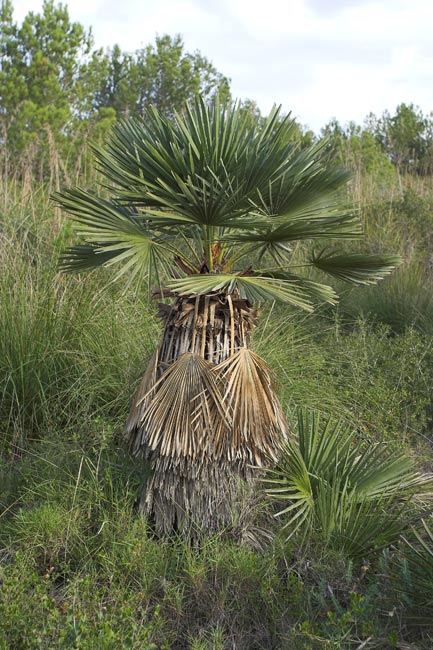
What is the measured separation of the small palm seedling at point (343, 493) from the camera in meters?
3.45

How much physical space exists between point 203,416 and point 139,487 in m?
0.78

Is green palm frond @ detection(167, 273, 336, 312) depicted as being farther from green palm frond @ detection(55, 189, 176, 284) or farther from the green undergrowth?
the green undergrowth

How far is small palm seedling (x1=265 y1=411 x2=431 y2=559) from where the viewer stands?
345cm

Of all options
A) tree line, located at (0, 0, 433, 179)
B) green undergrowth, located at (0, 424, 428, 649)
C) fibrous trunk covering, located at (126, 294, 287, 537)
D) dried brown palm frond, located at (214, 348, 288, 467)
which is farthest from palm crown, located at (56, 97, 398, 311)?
tree line, located at (0, 0, 433, 179)

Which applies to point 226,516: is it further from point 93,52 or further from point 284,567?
point 93,52

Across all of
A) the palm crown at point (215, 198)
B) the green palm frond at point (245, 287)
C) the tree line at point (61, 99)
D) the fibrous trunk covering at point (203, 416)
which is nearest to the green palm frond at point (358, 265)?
the palm crown at point (215, 198)

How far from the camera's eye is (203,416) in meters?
3.36

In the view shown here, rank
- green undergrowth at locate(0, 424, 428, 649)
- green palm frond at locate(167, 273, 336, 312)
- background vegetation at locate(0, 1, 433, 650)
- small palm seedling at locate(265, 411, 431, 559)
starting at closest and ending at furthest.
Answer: green undergrowth at locate(0, 424, 428, 649), background vegetation at locate(0, 1, 433, 650), green palm frond at locate(167, 273, 336, 312), small palm seedling at locate(265, 411, 431, 559)

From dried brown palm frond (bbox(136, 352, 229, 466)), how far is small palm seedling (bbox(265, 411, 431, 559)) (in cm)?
42

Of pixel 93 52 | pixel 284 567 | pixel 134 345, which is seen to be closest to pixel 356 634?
pixel 284 567

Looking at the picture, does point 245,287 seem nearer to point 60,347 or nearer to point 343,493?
point 343,493

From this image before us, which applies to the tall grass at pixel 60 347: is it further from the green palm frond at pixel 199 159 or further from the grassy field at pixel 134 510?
the green palm frond at pixel 199 159

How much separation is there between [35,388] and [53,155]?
2498mm

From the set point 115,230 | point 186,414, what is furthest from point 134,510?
point 115,230
